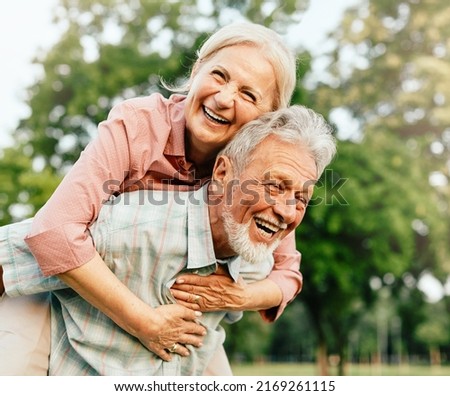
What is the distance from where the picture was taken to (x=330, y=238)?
42.9 ft

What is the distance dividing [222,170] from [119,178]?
0.41 meters

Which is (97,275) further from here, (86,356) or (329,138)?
(329,138)

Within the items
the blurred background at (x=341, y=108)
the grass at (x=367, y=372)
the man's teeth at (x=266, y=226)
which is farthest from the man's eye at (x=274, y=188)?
the grass at (x=367, y=372)

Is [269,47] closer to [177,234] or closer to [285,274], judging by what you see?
[177,234]

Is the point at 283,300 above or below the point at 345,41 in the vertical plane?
below

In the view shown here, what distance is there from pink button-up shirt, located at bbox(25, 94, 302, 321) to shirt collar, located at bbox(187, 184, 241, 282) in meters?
0.20

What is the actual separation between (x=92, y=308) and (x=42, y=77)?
42.1 ft

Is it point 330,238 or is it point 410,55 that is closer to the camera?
point 330,238

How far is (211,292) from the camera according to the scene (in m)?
2.40

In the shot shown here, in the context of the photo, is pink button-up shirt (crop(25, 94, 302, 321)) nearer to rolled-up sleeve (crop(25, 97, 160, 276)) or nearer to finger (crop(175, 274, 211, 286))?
rolled-up sleeve (crop(25, 97, 160, 276))

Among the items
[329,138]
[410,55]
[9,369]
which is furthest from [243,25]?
[410,55]

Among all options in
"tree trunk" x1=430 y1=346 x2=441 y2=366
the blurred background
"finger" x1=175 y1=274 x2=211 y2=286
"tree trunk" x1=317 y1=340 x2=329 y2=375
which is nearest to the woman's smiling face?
"finger" x1=175 y1=274 x2=211 y2=286

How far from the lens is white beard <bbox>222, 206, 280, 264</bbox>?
2.31 meters

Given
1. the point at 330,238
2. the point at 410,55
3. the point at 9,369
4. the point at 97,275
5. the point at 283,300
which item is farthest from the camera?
the point at 410,55
